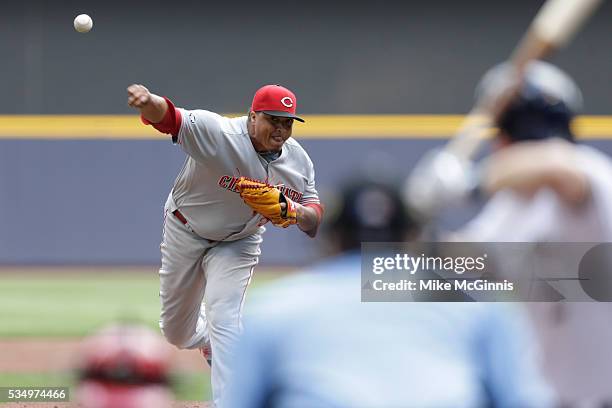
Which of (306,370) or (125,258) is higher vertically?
(125,258)

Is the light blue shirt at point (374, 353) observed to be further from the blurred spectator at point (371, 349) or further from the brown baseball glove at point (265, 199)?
the brown baseball glove at point (265, 199)

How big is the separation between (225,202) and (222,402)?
2.98ft

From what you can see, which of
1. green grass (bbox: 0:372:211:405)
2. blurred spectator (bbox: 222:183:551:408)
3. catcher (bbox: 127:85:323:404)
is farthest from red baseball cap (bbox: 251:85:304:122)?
blurred spectator (bbox: 222:183:551:408)

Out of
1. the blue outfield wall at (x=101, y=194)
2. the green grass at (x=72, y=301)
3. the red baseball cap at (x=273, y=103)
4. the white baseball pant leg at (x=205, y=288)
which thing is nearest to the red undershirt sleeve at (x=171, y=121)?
the red baseball cap at (x=273, y=103)

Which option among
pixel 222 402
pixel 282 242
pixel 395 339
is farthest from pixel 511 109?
pixel 282 242

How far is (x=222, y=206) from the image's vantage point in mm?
4891

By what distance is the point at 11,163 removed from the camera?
1127 centimetres

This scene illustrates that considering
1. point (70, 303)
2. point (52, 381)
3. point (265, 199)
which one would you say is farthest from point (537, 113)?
point (70, 303)

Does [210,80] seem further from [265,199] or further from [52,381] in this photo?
[265,199]

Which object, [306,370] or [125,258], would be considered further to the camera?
[125,258]

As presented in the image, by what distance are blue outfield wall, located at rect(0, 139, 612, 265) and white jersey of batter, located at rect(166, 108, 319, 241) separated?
6.29 metres

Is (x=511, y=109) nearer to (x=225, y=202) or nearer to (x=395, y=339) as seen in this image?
(x=395, y=339)

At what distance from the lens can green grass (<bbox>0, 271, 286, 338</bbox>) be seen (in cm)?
834

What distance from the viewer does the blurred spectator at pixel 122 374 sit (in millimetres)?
1809
